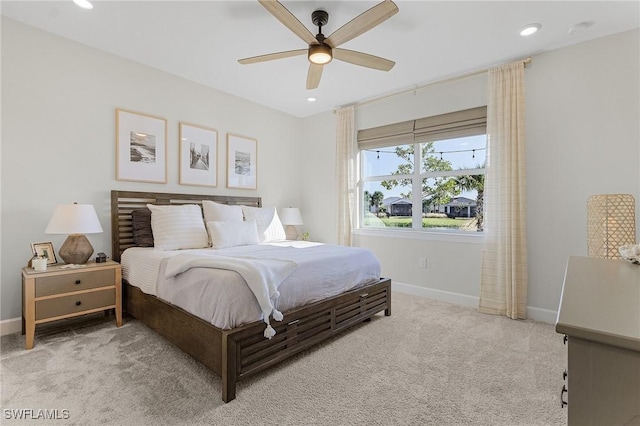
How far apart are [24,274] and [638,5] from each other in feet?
17.1

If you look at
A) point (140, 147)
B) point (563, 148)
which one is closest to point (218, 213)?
point (140, 147)

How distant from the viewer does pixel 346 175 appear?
451 centimetres

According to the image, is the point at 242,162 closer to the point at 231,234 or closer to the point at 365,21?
the point at 231,234

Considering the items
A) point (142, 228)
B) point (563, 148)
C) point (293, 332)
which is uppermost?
point (563, 148)

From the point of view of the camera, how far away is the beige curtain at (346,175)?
14.8 ft

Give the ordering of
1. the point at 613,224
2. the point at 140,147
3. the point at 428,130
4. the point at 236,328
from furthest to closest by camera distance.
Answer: the point at 428,130, the point at 140,147, the point at 613,224, the point at 236,328

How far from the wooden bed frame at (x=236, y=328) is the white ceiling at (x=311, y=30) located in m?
1.54

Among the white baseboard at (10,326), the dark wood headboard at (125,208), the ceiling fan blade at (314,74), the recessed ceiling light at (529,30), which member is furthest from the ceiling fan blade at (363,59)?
the white baseboard at (10,326)

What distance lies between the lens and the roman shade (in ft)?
11.4

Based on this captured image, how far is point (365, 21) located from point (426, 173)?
93.4 inches

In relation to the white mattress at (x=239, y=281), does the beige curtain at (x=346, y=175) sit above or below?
above

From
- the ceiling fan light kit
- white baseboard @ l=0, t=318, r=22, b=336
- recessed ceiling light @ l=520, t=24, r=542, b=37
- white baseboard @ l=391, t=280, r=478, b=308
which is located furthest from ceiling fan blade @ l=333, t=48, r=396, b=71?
white baseboard @ l=0, t=318, r=22, b=336

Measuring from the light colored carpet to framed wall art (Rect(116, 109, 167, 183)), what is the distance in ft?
5.33

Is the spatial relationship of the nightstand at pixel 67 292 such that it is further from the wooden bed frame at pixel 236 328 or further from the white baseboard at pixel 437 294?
the white baseboard at pixel 437 294
